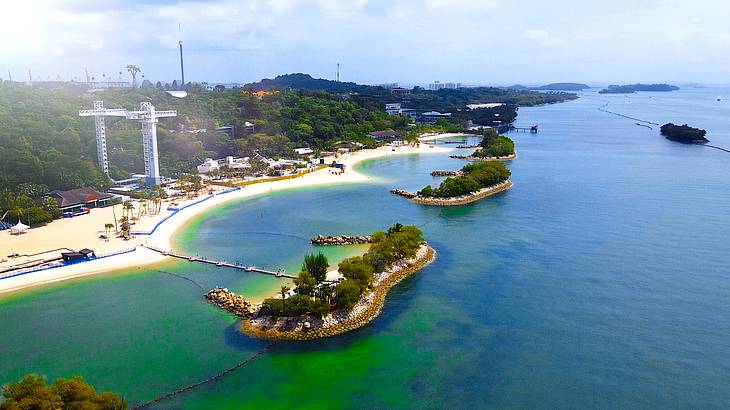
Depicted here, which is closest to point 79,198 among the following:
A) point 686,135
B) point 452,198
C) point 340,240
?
point 340,240

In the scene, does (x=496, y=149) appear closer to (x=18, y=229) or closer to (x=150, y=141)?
(x=150, y=141)

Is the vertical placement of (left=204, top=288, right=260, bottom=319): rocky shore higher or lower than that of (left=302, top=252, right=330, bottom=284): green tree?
lower

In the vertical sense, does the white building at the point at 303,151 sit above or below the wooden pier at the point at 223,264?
above

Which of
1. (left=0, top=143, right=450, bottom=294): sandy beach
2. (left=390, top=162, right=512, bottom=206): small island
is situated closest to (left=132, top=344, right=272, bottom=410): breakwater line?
(left=0, top=143, right=450, bottom=294): sandy beach

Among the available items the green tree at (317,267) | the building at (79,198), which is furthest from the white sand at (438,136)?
the green tree at (317,267)

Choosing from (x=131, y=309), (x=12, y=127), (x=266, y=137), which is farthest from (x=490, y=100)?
(x=131, y=309)

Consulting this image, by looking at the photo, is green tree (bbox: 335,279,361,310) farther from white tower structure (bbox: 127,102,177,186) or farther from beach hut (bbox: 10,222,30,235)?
white tower structure (bbox: 127,102,177,186)

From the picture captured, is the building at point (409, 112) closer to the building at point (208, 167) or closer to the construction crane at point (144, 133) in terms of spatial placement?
the building at point (208, 167)
